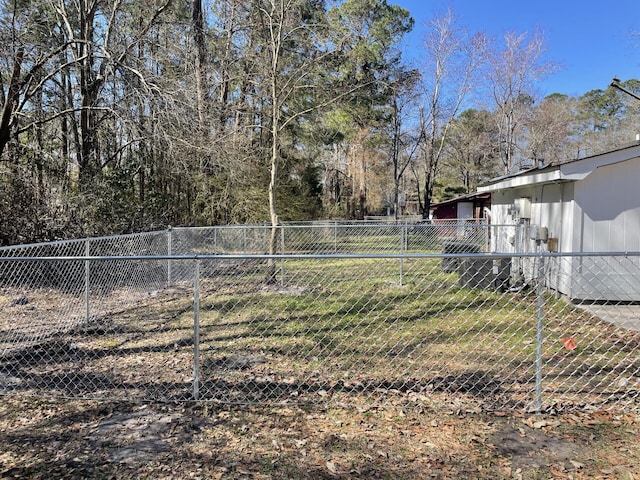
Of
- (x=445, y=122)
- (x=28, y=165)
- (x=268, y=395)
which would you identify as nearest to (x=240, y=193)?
(x=28, y=165)

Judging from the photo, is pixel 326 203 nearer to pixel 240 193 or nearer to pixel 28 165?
pixel 240 193

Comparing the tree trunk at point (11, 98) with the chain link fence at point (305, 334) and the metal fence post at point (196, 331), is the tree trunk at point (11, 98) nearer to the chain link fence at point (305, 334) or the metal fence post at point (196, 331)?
the chain link fence at point (305, 334)

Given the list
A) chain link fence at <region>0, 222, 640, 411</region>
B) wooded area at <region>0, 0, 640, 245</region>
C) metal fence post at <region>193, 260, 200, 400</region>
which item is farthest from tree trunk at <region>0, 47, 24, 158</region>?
metal fence post at <region>193, 260, 200, 400</region>

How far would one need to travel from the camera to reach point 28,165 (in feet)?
28.8

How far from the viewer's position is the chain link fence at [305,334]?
3.33 meters

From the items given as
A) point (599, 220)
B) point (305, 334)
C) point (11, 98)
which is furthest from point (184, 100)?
point (599, 220)

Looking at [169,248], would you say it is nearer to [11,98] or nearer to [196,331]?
[11,98]

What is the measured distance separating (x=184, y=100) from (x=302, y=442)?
849 centimetres

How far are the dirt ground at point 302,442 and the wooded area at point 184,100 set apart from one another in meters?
6.19

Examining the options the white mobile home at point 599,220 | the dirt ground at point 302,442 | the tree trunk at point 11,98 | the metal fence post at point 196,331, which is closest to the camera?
the dirt ground at point 302,442

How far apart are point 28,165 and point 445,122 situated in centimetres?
2391

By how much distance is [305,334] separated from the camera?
511 cm

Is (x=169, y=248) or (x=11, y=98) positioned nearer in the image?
(x=11, y=98)

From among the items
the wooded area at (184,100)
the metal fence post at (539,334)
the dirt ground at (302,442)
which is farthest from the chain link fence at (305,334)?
the wooded area at (184,100)
